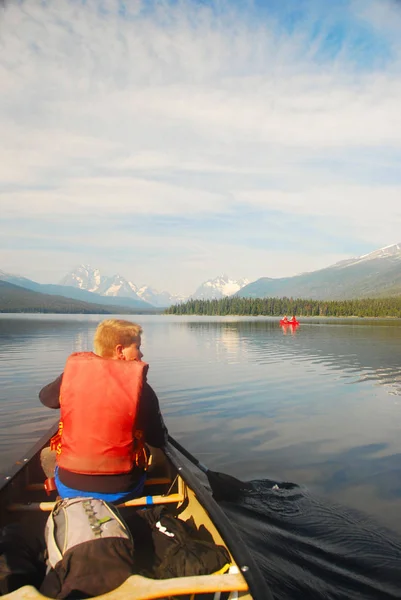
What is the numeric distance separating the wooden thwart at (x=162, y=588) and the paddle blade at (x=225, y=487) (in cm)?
558

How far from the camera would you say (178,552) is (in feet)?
16.4

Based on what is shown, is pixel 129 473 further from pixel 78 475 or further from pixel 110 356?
pixel 110 356

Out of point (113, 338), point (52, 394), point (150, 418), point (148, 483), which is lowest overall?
point (148, 483)

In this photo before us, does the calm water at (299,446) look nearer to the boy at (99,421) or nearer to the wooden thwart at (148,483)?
the wooden thwart at (148,483)

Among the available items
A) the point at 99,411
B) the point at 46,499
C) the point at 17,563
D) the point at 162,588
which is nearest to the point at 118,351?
the point at 99,411

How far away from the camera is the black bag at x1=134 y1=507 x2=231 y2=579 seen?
4.77 metres

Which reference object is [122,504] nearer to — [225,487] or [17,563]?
[17,563]

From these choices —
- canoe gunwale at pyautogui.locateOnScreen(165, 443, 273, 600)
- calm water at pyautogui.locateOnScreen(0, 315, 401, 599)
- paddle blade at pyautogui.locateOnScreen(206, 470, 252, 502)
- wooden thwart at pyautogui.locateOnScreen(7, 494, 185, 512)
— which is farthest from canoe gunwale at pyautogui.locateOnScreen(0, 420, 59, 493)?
calm water at pyautogui.locateOnScreen(0, 315, 401, 599)

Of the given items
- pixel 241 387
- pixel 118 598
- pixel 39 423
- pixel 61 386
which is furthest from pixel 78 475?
pixel 241 387

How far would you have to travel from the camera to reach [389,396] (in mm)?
21125

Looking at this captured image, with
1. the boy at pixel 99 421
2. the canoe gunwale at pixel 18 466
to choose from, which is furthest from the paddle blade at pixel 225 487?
the boy at pixel 99 421

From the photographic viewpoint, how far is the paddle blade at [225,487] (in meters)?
9.82

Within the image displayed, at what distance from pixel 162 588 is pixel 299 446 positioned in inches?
404

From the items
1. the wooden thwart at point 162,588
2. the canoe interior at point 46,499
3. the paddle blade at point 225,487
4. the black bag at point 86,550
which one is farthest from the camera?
the paddle blade at point 225,487
